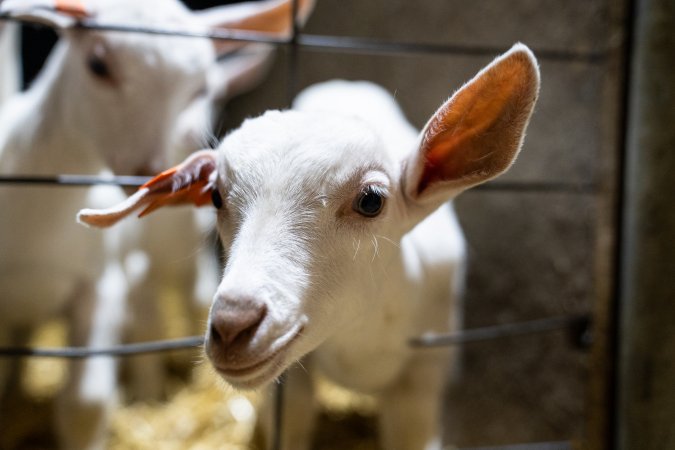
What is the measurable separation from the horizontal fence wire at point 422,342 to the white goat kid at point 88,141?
159mm

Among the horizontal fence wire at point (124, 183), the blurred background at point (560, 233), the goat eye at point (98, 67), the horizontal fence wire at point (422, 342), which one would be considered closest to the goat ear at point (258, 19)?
the blurred background at point (560, 233)

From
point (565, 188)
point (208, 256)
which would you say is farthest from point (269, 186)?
point (208, 256)

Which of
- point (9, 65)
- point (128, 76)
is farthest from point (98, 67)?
point (9, 65)

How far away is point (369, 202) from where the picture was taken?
3.83 feet

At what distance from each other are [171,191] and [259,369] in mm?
445

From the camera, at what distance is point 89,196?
197 cm

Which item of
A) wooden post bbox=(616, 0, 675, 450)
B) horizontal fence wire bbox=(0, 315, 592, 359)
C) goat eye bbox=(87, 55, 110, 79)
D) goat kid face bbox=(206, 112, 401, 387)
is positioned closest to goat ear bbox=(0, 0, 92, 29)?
goat eye bbox=(87, 55, 110, 79)

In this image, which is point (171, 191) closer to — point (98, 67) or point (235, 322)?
point (235, 322)

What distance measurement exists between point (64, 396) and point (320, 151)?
131 cm

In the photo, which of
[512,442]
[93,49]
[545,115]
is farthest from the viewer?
[512,442]

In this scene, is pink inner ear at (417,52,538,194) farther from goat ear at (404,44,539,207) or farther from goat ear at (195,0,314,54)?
goat ear at (195,0,314,54)

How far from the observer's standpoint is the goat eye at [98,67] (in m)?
1.71

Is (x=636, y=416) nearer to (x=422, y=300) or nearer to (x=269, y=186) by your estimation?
(x=422, y=300)

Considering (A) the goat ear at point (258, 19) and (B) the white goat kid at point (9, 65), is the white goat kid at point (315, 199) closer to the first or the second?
(A) the goat ear at point (258, 19)
